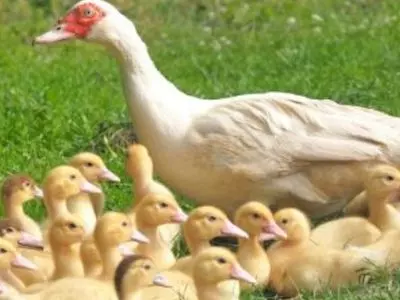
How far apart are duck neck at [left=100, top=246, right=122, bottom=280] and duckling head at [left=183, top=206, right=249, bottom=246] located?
403 mm

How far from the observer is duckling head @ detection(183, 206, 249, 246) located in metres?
7.98

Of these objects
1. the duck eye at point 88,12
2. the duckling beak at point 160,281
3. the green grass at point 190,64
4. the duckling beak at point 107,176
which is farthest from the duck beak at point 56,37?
the duckling beak at point 160,281

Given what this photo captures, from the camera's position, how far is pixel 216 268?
745cm

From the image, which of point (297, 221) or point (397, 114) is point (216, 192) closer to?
point (297, 221)

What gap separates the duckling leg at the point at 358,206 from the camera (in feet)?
28.5

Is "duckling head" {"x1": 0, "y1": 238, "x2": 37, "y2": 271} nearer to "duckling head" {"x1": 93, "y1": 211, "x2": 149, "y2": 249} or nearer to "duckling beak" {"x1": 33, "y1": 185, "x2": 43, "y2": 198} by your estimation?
"duckling head" {"x1": 93, "y1": 211, "x2": 149, "y2": 249}

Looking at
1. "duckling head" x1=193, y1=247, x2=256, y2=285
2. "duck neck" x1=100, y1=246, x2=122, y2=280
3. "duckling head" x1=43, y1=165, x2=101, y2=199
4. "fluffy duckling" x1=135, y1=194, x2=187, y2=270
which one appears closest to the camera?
"duckling head" x1=193, y1=247, x2=256, y2=285

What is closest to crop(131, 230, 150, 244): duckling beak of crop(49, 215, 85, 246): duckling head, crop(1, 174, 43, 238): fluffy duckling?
crop(49, 215, 85, 246): duckling head

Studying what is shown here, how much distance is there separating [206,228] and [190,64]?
532 centimetres

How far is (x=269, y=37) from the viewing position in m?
14.2

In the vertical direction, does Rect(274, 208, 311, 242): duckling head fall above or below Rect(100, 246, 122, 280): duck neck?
below

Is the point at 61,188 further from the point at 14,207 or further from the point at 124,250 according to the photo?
the point at 124,250

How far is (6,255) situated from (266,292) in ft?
4.07

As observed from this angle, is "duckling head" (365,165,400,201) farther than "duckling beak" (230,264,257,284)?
Yes
